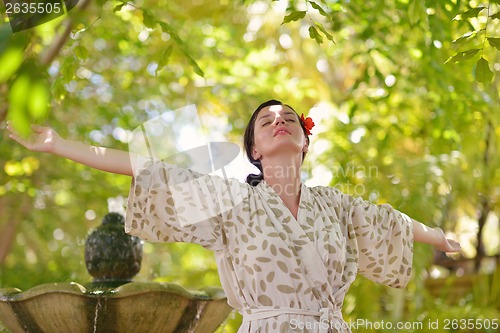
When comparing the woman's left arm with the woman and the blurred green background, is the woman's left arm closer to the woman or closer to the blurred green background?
the woman

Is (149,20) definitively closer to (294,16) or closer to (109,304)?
(294,16)

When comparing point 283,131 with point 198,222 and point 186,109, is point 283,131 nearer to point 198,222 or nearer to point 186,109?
point 198,222

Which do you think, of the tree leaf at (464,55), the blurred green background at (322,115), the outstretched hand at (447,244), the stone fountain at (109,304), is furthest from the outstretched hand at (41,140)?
the blurred green background at (322,115)

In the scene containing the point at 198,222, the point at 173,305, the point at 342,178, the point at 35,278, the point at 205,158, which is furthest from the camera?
the point at 35,278

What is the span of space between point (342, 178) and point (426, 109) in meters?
0.94

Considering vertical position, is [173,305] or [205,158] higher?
[205,158]

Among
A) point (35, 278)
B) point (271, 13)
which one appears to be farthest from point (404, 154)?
point (35, 278)

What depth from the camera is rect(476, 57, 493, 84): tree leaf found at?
243 cm

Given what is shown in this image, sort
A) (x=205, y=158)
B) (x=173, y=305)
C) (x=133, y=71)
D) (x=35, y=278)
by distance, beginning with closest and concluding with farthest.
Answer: (x=173, y=305), (x=205, y=158), (x=35, y=278), (x=133, y=71)

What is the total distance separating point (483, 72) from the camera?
2438 millimetres

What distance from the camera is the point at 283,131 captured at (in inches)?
97.4

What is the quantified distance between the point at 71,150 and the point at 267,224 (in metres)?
0.67

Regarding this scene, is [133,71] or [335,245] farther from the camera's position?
[133,71]

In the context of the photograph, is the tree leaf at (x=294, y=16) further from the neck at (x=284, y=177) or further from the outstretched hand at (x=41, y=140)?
the outstretched hand at (x=41, y=140)
